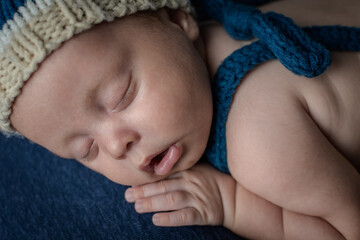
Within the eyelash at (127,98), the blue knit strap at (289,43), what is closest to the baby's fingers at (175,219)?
the eyelash at (127,98)

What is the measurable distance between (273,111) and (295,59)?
0.47 ft

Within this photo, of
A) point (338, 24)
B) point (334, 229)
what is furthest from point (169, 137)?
point (338, 24)

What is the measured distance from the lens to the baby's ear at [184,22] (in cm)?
118

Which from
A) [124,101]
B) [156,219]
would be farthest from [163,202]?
[124,101]

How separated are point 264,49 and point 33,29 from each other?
1.98 feet

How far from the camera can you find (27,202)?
3.99 feet

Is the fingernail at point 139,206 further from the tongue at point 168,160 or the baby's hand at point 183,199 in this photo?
the tongue at point 168,160

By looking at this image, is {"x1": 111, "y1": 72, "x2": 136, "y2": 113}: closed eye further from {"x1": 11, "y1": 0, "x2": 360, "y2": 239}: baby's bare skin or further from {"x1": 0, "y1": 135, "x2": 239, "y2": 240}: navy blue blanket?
{"x1": 0, "y1": 135, "x2": 239, "y2": 240}: navy blue blanket

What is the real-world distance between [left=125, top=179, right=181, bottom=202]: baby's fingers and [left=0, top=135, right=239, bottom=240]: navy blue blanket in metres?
0.04

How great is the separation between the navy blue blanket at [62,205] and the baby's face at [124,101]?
0.40 ft

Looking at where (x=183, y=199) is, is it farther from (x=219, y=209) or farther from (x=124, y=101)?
(x=124, y=101)

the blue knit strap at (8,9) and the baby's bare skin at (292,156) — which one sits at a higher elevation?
the blue knit strap at (8,9)

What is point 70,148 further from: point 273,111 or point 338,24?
point 338,24

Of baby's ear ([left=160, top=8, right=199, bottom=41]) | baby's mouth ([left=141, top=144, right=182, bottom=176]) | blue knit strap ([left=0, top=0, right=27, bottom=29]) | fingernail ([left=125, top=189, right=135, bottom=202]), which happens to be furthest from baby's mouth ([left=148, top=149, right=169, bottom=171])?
blue knit strap ([left=0, top=0, right=27, bottom=29])
